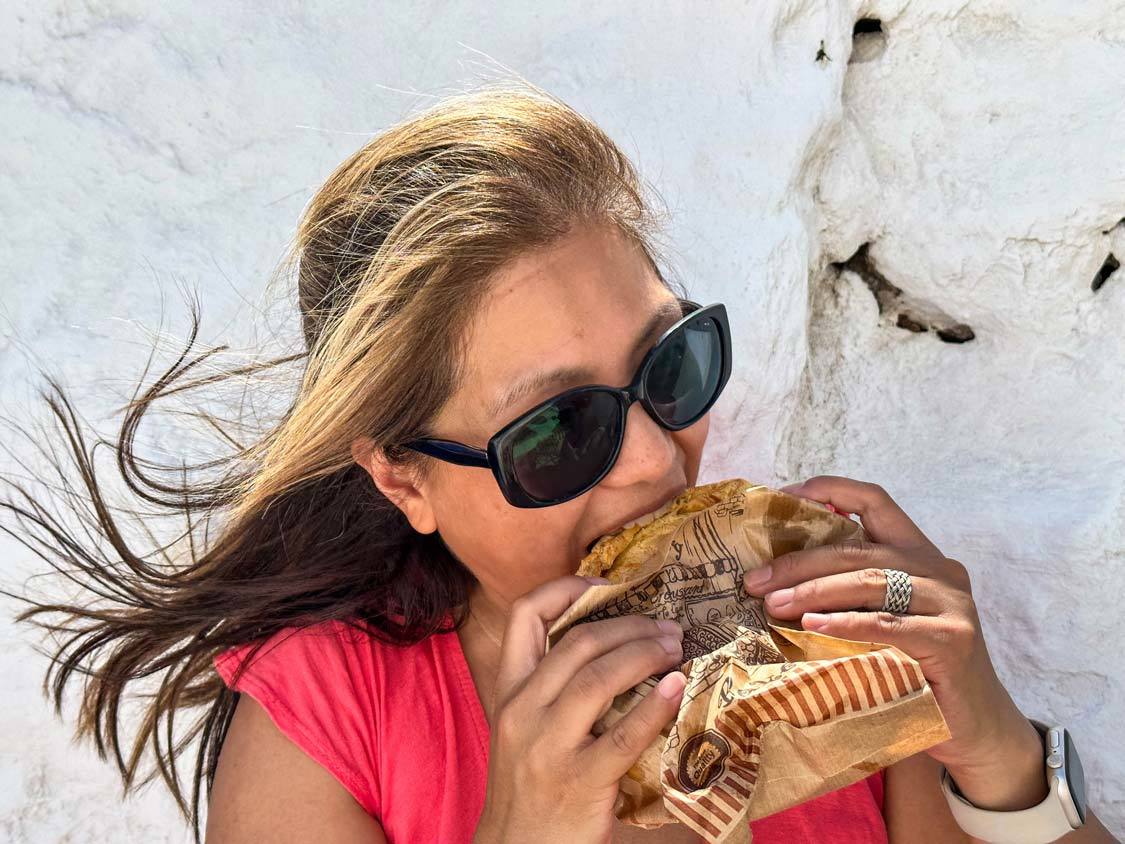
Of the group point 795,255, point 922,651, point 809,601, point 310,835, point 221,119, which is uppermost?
point 221,119

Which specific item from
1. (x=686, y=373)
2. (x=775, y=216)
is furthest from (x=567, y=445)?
(x=775, y=216)

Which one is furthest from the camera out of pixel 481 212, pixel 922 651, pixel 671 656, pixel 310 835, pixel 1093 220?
pixel 1093 220

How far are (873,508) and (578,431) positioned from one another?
0.64 m

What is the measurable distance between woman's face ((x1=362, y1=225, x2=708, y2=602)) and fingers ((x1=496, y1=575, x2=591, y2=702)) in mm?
175

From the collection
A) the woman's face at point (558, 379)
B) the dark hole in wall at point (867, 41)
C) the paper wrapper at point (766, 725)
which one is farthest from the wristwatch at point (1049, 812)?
the dark hole in wall at point (867, 41)

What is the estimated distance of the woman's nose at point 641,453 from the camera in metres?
1.79

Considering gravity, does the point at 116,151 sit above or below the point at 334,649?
above

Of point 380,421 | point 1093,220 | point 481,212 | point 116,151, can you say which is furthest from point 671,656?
point 116,151

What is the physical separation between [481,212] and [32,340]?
1489mm

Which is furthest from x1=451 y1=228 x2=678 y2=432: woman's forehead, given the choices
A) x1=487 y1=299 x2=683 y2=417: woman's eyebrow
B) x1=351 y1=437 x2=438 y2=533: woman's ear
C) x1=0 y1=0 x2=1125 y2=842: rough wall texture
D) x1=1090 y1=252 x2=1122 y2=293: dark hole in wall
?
Result: x1=1090 y1=252 x2=1122 y2=293: dark hole in wall

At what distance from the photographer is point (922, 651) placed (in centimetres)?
168

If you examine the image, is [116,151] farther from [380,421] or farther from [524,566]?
[524,566]

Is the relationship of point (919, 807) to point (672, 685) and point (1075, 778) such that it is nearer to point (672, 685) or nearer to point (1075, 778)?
point (1075, 778)

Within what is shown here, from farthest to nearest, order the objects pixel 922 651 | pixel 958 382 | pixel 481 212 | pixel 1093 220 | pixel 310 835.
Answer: pixel 958 382 < pixel 1093 220 < pixel 310 835 < pixel 481 212 < pixel 922 651
